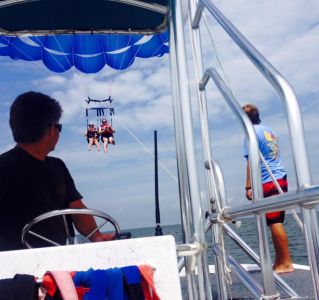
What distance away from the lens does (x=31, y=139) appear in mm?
2133

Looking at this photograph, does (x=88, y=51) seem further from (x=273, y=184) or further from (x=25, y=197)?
(x=25, y=197)

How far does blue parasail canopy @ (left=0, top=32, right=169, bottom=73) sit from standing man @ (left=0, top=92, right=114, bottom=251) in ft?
4.22

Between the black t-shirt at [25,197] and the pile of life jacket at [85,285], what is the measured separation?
2.63 feet

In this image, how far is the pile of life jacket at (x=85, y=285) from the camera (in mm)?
1180

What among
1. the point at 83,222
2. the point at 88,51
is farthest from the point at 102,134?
the point at 83,222

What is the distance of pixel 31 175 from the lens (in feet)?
6.92

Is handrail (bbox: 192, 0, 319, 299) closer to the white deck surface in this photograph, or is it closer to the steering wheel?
the white deck surface

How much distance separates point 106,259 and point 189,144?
0.61 metres

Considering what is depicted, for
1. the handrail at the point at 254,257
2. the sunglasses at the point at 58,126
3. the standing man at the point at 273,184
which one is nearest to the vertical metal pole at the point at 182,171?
the handrail at the point at 254,257

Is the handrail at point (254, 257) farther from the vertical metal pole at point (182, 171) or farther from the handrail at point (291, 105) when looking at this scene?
the handrail at point (291, 105)

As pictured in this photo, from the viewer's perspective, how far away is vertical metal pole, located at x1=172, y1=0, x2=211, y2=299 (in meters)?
1.65

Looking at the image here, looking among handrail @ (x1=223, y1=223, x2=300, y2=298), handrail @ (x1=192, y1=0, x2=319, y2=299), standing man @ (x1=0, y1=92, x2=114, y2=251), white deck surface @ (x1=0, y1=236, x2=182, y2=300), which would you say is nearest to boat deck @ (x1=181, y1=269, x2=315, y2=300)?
handrail @ (x1=223, y1=223, x2=300, y2=298)

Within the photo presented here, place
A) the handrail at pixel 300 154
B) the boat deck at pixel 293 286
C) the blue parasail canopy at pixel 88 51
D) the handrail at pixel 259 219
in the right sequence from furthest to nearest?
the blue parasail canopy at pixel 88 51 < the boat deck at pixel 293 286 < the handrail at pixel 259 219 < the handrail at pixel 300 154

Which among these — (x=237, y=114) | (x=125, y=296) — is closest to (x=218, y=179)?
(x=237, y=114)
